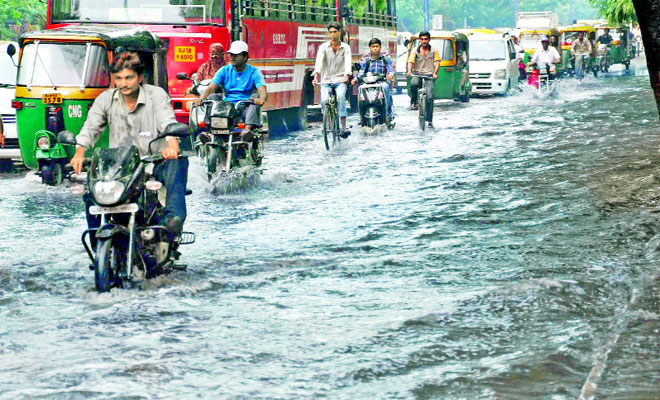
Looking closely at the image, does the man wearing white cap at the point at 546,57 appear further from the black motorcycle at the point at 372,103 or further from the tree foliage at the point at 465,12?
the tree foliage at the point at 465,12

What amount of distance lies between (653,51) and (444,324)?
389 cm

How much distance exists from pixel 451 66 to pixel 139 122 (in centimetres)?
2454

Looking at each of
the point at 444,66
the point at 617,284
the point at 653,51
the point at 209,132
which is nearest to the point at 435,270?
the point at 617,284

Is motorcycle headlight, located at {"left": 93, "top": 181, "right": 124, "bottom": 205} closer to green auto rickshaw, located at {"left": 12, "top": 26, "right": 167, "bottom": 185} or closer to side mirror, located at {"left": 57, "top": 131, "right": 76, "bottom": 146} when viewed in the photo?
side mirror, located at {"left": 57, "top": 131, "right": 76, "bottom": 146}

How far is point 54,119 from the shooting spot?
14.4 meters

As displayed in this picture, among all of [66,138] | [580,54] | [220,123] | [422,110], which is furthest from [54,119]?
[580,54]

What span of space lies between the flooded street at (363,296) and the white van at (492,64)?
20653 millimetres

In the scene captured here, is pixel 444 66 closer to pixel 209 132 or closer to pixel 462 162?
pixel 462 162

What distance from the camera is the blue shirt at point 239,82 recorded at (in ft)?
44.8

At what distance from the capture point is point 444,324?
668cm

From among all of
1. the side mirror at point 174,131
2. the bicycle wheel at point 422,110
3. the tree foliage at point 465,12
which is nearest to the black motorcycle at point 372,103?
the bicycle wheel at point 422,110

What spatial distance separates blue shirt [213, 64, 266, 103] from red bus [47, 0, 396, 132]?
1469mm

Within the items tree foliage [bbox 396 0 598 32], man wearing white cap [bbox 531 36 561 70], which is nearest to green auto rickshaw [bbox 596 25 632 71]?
man wearing white cap [bbox 531 36 561 70]

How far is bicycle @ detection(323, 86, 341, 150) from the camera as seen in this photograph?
18.3 m
